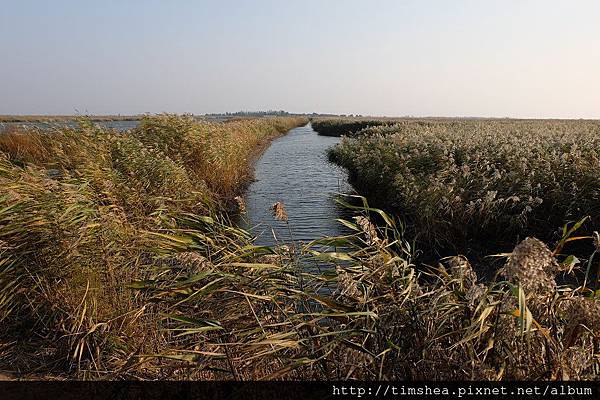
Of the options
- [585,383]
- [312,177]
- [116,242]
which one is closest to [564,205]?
[585,383]

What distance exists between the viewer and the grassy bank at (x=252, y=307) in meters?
2.71

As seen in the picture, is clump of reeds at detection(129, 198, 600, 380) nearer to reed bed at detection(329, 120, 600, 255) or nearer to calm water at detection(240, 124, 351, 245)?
calm water at detection(240, 124, 351, 245)

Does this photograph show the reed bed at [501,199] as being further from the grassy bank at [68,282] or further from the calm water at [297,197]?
the grassy bank at [68,282]

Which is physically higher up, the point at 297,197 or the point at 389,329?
the point at 389,329

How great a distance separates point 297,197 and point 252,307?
1138cm

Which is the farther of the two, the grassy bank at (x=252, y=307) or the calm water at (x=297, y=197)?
the calm water at (x=297, y=197)

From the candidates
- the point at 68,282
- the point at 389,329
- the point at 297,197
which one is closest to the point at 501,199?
the point at 389,329

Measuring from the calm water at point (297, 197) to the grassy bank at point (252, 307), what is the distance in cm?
166

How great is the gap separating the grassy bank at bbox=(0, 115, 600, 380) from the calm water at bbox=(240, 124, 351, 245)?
65.5 inches

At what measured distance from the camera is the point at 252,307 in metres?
3.13

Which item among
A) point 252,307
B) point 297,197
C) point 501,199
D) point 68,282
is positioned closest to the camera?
point 252,307

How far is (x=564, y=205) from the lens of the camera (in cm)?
820

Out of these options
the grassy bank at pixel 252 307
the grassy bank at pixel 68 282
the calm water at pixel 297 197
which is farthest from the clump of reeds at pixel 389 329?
the calm water at pixel 297 197

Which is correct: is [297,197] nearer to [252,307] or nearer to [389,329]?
[252,307]
